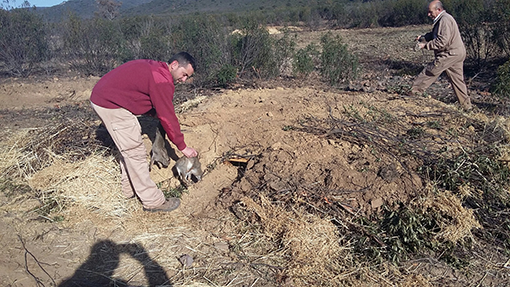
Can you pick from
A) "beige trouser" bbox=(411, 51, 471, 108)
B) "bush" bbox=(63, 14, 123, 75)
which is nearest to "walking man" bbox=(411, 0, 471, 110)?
"beige trouser" bbox=(411, 51, 471, 108)

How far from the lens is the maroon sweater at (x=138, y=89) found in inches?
142

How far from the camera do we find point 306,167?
4156 mm

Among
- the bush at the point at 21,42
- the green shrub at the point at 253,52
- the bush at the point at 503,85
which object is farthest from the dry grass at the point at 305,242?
the bush at the point at 21,42

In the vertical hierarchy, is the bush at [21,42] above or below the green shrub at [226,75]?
above

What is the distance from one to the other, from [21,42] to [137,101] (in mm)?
10669

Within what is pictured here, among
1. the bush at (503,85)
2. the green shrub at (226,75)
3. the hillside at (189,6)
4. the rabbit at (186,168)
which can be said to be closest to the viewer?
the rabbit at (186,168)

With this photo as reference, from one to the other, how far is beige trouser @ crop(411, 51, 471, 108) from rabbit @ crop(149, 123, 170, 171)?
4.37 meters

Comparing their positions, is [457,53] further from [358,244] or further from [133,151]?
[133,151]

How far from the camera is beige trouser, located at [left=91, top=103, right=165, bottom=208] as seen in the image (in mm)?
3711

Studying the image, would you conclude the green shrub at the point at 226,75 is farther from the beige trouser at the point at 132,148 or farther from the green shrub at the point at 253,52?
the beige trouser at the point at 132,148

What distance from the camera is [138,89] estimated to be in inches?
143

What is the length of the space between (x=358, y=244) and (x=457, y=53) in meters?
4.20

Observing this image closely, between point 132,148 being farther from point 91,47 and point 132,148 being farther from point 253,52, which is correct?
point 91,47

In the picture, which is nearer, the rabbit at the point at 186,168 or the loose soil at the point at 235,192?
the loose soil at the point at 235,192
